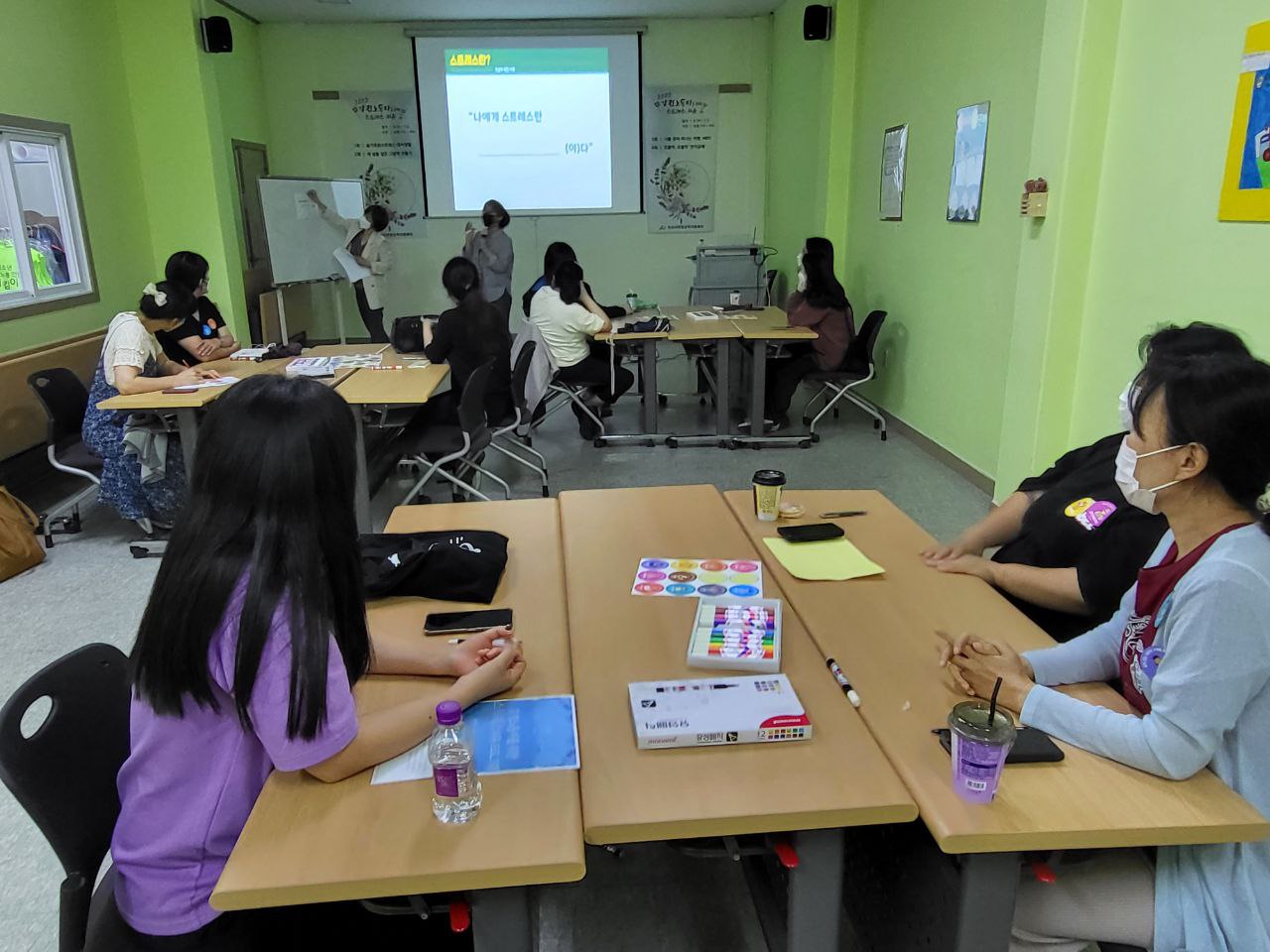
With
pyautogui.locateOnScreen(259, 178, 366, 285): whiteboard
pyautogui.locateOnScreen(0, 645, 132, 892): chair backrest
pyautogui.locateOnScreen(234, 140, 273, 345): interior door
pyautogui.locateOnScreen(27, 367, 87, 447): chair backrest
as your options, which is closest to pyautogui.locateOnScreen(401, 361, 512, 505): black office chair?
pyautogui.locateOnScreen(27, 367, 87, 447): chair backrest

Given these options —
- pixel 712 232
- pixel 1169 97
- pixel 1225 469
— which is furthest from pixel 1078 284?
pixel 712 232

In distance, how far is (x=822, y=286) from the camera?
577 cm

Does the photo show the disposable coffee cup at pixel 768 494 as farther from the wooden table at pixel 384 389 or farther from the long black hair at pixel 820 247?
the long black hair at pixel 820 247

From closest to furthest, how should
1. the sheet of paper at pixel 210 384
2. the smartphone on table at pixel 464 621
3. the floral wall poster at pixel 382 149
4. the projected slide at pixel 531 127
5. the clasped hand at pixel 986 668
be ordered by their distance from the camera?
the clasped hand at pixel 986 668 → the smartphone on table at pixel 464 621 → the sheet of paper at pixel 210 384 → the projected slide at pixel 531 127 → the floral wall poster at pixel 382 149

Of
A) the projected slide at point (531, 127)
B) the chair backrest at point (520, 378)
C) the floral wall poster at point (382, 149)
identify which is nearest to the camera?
the chair backrest at point (520, 378)

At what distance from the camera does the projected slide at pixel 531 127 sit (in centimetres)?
807

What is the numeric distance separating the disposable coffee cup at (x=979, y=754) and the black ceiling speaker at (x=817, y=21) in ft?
21.3

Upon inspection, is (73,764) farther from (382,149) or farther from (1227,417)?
(382,149)

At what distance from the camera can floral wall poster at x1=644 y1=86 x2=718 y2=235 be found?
27.2 ft

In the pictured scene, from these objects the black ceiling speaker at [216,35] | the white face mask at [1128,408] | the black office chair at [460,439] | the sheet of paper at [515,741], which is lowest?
the black office chair at [460,439]

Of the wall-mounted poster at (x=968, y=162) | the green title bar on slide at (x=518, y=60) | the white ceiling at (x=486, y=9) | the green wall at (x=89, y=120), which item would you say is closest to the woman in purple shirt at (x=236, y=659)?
the wall-mounted poster at (x=968, y=162)

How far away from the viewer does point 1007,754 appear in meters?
1.29

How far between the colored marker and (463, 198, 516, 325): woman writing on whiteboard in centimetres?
598

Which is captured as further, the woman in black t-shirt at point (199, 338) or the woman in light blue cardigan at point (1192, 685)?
the woman in black t-shirt at point (199, 338)
